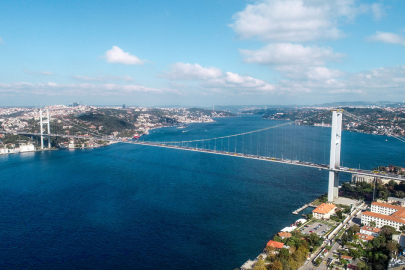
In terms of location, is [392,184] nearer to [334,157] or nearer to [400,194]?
[400,194]

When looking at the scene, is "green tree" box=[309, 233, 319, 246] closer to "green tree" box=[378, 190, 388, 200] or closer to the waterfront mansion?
the waterfront mansion

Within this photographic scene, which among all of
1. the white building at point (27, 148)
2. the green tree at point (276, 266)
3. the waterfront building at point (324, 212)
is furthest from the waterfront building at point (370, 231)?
the white building at point (27, 148)

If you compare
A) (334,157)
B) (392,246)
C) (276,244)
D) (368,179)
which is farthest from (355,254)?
(368,179)

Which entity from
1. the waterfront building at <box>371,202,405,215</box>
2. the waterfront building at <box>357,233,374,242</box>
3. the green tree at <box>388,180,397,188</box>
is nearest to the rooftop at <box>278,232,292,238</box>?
the waterfront building at <box>357,233,374,242</box>

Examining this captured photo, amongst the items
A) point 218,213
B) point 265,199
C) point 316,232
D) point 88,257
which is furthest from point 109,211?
point 316,232

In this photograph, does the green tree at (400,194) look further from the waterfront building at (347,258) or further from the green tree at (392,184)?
the waterfront building at (347,258)

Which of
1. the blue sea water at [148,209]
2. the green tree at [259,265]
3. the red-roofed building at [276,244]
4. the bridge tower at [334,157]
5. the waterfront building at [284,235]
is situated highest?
the bridge tower at [334,157]
